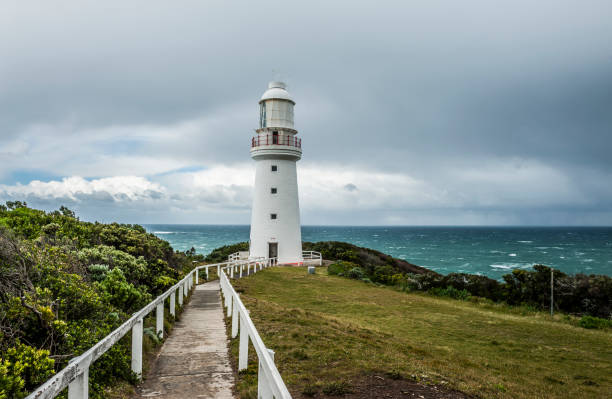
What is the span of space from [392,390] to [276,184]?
21.4 m

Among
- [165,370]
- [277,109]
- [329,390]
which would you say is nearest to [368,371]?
[329,390]

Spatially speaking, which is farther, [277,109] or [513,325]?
[277,109]

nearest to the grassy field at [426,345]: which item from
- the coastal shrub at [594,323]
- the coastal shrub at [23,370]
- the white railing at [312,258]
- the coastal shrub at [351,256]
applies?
the coastal shrub at [594,323]

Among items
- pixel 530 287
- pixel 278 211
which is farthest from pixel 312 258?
pixel 530 287

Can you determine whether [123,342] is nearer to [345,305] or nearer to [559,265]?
[345,305]

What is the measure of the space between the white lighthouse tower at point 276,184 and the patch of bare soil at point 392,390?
20.3 m

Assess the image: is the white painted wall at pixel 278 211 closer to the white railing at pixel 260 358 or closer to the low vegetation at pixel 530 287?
the low vegetation at pixel 530 287

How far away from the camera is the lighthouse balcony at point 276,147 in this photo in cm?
2575

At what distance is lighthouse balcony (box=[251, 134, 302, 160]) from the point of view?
25.8 metres

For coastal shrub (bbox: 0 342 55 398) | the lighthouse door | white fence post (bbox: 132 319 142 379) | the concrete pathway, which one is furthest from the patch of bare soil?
the lighthouse door

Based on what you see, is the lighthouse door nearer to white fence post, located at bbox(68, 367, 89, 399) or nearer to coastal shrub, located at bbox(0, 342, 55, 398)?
coastal shrub, located at bbox(0, 342, 55, 398)

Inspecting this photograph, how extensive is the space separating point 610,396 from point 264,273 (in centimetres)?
1696

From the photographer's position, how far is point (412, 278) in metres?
22.0

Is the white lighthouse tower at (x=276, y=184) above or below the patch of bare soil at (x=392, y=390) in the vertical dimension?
above
